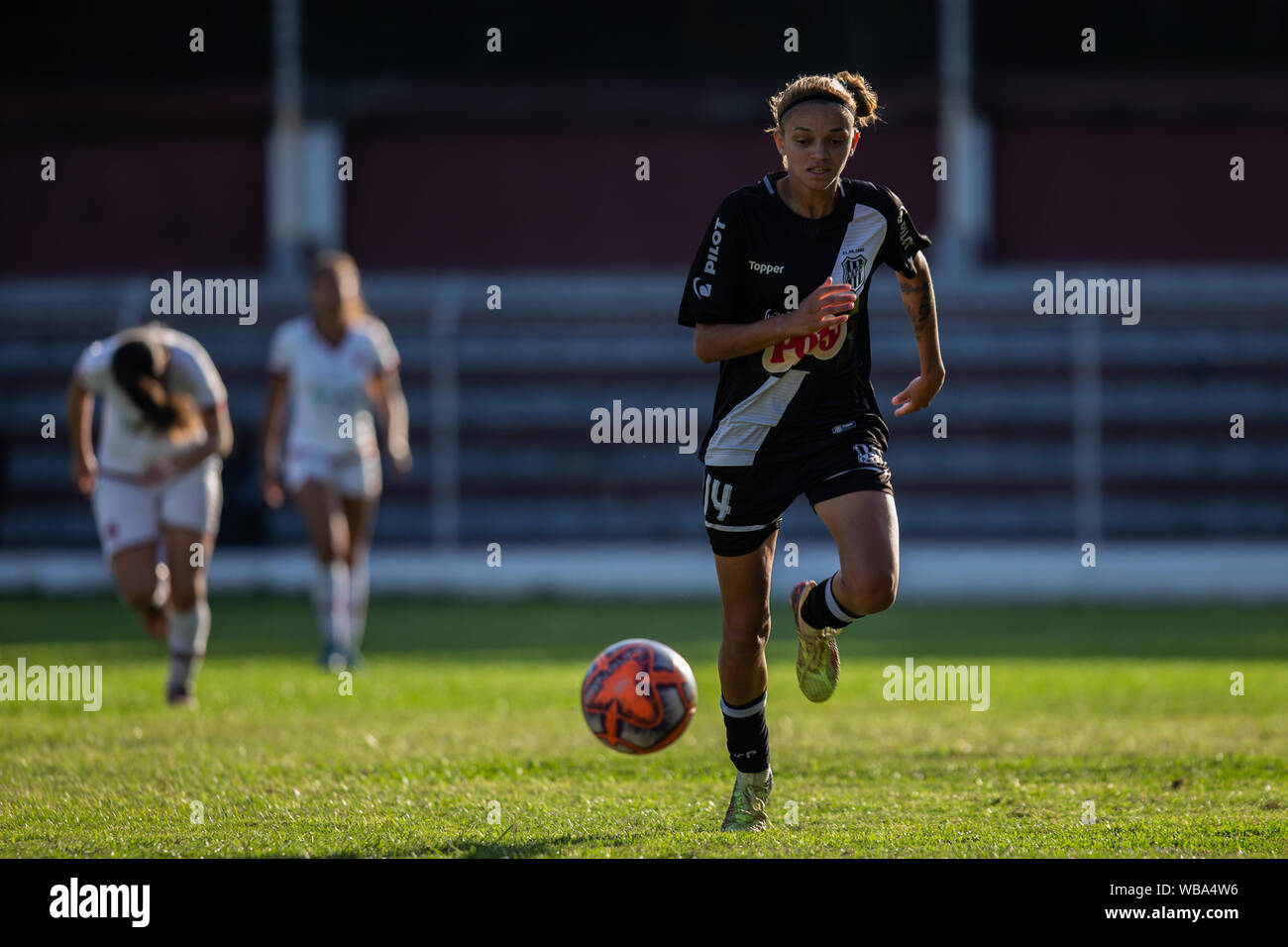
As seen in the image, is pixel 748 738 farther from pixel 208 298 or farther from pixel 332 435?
pixel 208 298

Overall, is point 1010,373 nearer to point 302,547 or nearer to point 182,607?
point 302,547

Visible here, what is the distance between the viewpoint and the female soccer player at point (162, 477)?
9.12 m

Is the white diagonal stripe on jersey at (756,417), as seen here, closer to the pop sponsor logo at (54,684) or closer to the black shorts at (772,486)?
the black shorts at (772,486)

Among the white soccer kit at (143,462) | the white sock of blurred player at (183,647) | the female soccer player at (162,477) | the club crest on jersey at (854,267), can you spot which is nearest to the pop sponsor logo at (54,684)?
the white sock of blurred player at (183,647)

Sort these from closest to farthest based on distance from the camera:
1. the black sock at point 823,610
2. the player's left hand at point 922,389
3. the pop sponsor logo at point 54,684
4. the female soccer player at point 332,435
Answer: the black sock at point 823,610, the player's left hand at point 922,389, the pop sponsor logo at point 54,684, the female soccer player at point 332,435

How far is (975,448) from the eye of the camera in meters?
18.1

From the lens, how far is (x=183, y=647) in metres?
9.22

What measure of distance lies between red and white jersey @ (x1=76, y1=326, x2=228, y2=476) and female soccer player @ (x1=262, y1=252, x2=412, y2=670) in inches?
79.5

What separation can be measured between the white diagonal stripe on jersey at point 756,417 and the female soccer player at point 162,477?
4254 mm

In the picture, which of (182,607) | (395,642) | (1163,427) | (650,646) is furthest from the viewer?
(1163,427)

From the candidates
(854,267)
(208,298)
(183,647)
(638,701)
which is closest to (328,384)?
(183,647)

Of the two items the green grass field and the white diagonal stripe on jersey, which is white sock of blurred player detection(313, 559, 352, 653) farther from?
the white diagonal stripe on jersey

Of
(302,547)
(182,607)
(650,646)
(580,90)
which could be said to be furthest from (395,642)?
(580,90)

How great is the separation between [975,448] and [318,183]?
828 cm
